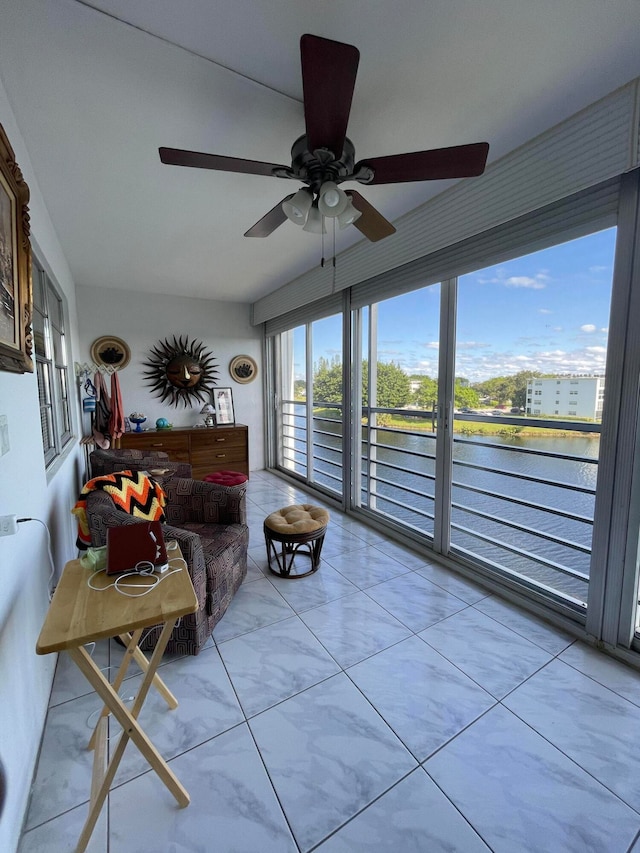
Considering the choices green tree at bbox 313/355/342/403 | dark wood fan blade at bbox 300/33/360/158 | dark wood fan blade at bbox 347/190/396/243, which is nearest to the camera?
dark wood fan blade at bbox 300/33/360/158

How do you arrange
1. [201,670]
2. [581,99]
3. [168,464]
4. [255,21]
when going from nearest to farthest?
[255,21] < [581,99] < [201,670] < [168,464]

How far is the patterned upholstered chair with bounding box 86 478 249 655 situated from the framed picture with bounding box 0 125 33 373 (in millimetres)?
789

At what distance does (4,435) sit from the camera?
3.96 feet

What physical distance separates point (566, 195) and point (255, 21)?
1.52 meters

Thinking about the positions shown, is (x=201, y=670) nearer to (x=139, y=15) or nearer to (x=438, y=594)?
(x=438, y=594)

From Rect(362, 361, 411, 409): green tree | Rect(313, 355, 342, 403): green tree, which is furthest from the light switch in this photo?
Rect(313, 355, 342, 403): green tree

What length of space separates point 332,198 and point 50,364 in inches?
90.1

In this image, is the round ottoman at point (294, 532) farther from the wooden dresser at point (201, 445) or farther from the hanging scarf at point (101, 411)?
the hanging scarf at point (101, 411)

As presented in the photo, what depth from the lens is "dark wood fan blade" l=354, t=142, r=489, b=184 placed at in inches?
51.6

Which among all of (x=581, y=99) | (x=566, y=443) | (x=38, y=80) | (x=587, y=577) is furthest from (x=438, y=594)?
(x=38, y=80)

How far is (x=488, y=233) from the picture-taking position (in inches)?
86.0

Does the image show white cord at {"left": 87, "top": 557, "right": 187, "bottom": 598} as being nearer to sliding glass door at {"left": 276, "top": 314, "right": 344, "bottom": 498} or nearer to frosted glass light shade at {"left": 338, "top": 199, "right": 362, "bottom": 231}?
frosted glass light shade at {"left": 338, "top": 199, "right": 362, "bottom": 231}

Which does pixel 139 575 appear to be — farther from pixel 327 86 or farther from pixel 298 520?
pixel 327 86

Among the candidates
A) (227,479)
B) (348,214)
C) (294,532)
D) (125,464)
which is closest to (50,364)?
(125,464)
